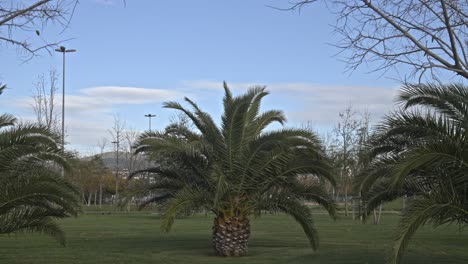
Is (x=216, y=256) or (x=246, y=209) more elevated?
(x=246, y=209)

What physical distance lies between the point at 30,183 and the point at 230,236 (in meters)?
7.14

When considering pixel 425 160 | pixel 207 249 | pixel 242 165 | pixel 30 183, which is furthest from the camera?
pixel 207 249

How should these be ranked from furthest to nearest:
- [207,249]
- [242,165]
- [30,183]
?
1. [207,249]
2. [242,165]
3. [30,183]

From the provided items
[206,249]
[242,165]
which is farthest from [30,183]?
[206,249]

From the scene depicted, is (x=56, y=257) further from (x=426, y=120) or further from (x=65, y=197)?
(x=426, y=120)

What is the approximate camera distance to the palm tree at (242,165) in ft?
55.9

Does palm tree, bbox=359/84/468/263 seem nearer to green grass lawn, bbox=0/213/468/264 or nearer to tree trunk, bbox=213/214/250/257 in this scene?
green grass lawn, bbox=0/213/468/264

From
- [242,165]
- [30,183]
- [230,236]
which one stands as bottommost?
[230,236]

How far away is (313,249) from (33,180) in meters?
8.70

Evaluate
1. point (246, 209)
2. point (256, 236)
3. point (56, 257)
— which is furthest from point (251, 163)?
point (256, 236)

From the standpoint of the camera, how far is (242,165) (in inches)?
674

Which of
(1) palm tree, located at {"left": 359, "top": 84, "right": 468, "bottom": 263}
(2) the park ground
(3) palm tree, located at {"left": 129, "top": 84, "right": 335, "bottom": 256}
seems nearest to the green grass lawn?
(2) the park ground

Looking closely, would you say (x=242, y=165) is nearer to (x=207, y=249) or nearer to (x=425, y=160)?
(x=207, y=249)

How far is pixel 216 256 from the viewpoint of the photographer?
1742cm
